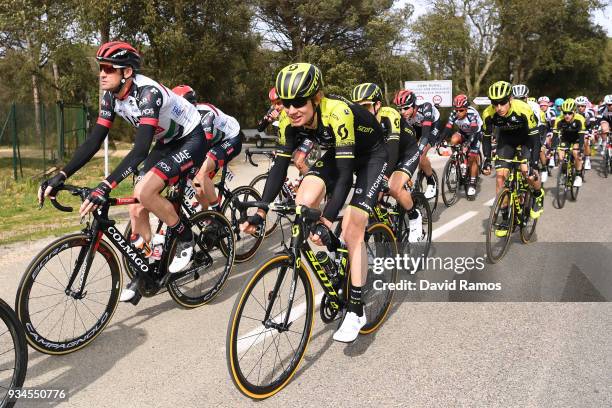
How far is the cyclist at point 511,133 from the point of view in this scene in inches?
269

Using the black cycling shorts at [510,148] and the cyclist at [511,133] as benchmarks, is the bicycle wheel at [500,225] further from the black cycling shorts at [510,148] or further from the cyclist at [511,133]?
the black cycling shorts at [510,148]

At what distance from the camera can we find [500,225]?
6.56 m

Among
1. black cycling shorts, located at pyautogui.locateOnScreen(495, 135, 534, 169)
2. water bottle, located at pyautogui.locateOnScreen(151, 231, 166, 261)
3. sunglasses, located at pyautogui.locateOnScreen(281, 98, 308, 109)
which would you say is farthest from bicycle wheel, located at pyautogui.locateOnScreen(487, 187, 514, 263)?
water bottle, located at pyautogui.locateOnScreen(151, 231, 166, 261)

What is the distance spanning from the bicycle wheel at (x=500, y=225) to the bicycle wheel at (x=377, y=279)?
6.64 feet

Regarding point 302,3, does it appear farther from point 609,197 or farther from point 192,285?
point 192,285

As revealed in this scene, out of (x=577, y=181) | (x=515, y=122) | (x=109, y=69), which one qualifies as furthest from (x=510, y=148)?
(x=109, y=69)

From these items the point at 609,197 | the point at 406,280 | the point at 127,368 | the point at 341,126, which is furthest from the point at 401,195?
the point at 609,197

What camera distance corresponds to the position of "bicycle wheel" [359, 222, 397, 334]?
4.43 metres

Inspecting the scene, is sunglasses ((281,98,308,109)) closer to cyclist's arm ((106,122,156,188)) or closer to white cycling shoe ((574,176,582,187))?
cyclist's arm ((106,122,156,188))

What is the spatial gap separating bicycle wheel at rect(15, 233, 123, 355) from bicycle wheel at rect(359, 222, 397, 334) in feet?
6.66

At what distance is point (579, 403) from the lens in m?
3.31

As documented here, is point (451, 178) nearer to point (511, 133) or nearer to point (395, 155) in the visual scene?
point (511, 133)

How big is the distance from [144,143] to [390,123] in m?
2.77

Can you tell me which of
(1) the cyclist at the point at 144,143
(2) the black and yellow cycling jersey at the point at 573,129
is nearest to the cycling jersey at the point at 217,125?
(1) the cyclist at the point at 144,143
